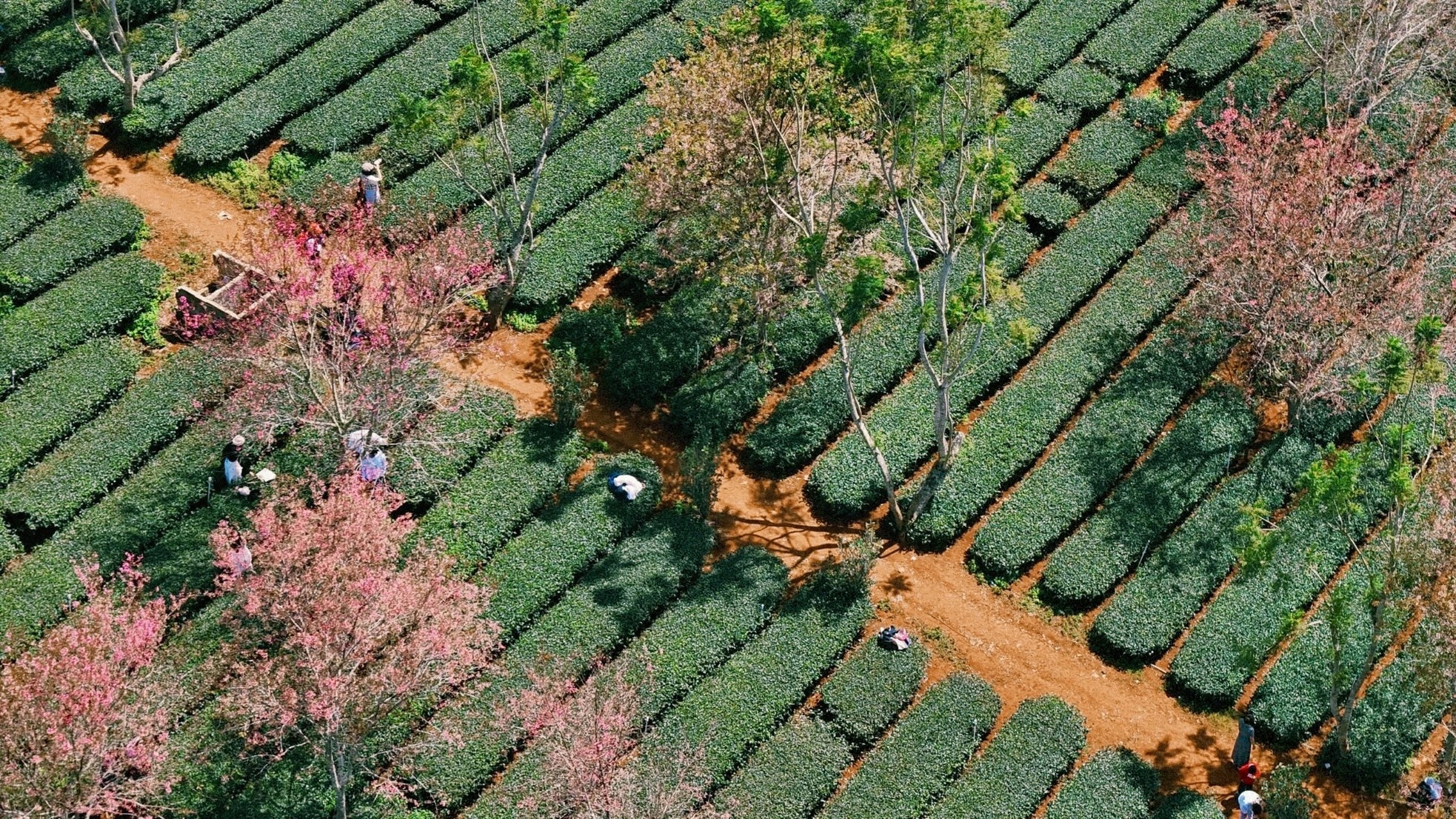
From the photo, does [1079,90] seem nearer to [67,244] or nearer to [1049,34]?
[1049,34]

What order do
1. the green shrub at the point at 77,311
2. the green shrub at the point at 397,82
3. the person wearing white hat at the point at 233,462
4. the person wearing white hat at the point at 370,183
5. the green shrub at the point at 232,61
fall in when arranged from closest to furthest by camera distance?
the person wearing white hat at the point at 233,462
the green shrub at the point at 77,311
the person wearing white hat at the point at 370,183
the green shrub at the point at 397,82
the green shrub at the point at 232,61

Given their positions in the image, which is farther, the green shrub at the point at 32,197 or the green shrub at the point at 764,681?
the green shrub at the point at 32,197

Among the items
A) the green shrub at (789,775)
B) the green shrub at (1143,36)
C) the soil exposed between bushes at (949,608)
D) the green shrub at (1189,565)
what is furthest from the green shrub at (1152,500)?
the green shrub at (1143,36)

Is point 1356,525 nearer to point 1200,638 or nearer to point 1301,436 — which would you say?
point 1301,436

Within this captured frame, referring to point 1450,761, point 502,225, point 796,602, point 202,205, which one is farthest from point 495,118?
point 1450,761

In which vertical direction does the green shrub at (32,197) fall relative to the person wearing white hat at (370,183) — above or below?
below

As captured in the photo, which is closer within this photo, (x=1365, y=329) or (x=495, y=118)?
(x=1365, y=329)

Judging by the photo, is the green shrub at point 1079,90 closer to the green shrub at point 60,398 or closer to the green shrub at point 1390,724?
the green shrub at point 1390,724
